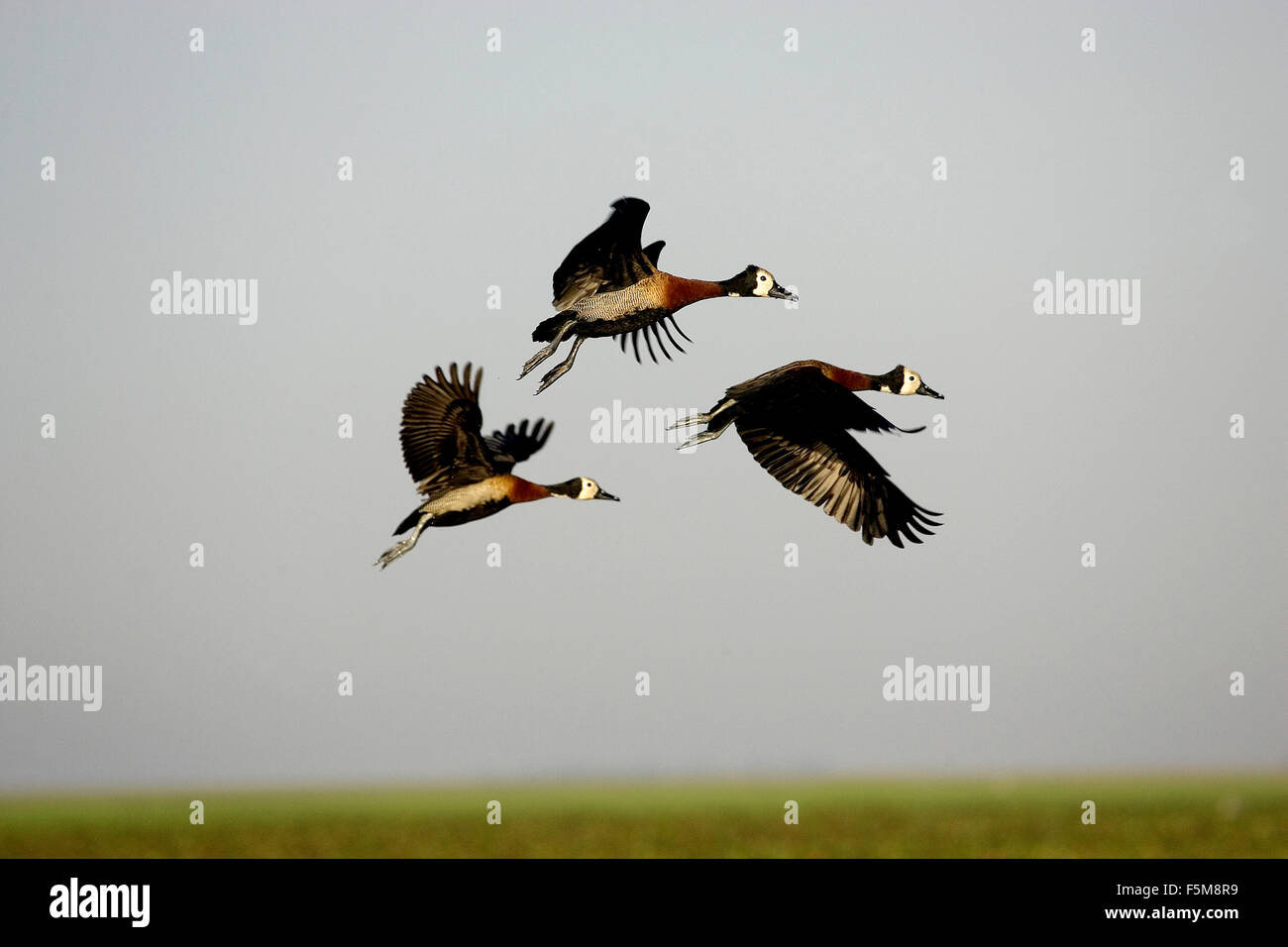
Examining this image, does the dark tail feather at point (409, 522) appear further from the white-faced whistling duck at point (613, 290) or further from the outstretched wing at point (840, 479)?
the outstretched wing at point (840, 479)

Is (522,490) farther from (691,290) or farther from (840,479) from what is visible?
(840,479)

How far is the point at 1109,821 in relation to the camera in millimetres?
23250

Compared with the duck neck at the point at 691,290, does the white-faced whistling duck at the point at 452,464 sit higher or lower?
lower

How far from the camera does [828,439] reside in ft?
51.1

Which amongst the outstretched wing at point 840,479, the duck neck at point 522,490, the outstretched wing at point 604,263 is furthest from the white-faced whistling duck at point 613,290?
the outstretched wing at point 840,479

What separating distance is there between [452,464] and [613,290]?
255 centimetres

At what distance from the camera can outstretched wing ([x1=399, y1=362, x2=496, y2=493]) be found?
12711 mm

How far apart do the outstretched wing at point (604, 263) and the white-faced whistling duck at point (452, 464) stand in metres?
1.87

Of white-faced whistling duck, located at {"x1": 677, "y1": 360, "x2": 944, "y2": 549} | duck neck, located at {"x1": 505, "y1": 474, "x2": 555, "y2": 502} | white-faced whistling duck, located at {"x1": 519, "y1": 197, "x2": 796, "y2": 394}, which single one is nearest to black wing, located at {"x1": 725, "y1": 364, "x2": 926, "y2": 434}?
white-faced whistling duck, located at {"x1": 677, "y1": 360, "x2": 944, "y2": 549}

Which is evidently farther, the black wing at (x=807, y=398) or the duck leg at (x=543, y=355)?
the black wing at (x=807, y=398)

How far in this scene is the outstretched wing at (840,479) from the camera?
50.5ft

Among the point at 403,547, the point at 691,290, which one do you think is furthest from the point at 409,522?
the point at 691,290

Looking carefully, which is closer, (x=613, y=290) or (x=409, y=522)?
(x=409, y=522)

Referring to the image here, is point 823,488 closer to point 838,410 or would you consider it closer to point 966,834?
point 838,410
